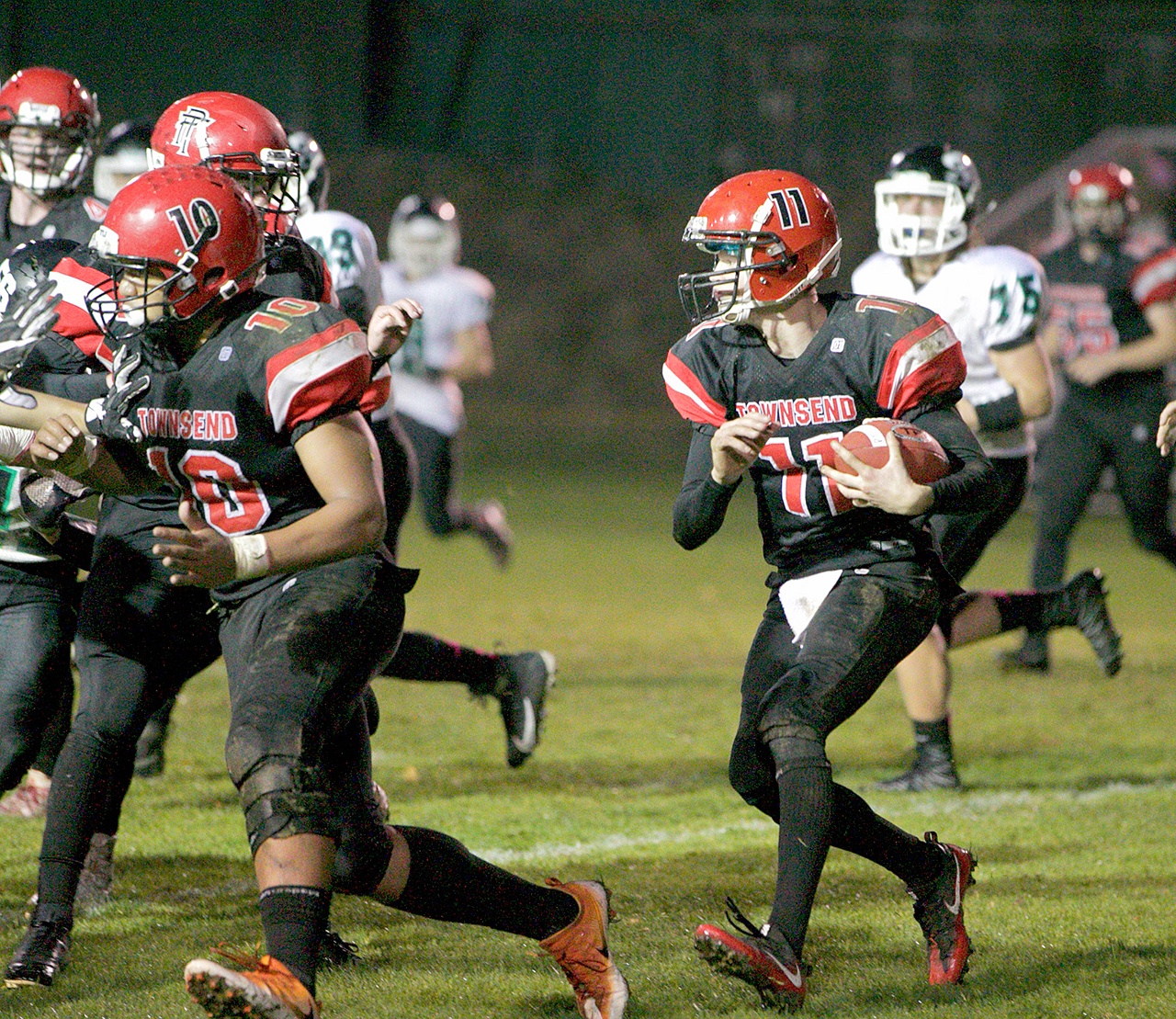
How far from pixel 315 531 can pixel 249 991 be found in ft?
2.43

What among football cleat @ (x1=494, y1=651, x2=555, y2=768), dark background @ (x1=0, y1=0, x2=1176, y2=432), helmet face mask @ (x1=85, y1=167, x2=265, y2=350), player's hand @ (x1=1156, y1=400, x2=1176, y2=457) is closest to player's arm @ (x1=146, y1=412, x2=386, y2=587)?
helmet face mask @ (x1=85, y1=167, x2=265, y2=350)

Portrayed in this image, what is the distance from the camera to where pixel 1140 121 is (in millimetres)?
18047

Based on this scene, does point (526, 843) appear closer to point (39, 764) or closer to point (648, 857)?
point (648, 857)

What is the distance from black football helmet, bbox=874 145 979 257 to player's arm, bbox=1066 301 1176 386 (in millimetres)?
1979

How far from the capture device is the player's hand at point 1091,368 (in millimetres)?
6734

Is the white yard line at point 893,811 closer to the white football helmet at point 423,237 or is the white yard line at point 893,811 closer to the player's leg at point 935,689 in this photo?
the player's leg at point 935,689

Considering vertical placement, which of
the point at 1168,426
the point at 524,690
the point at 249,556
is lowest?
the point at 524,690

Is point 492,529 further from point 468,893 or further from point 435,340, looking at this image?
point 468,893

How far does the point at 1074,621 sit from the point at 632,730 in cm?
159

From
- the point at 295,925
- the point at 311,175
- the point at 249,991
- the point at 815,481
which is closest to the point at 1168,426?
the point at 815,481

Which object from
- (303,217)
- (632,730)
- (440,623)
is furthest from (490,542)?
(303,217)

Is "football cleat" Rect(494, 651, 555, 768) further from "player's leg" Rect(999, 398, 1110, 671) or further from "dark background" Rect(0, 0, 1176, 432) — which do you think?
"dark background" Rect(0, 0, 1176, 432)

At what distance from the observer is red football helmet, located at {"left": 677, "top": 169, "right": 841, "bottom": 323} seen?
10.7 ft

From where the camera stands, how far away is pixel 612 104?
18469 millimetres
